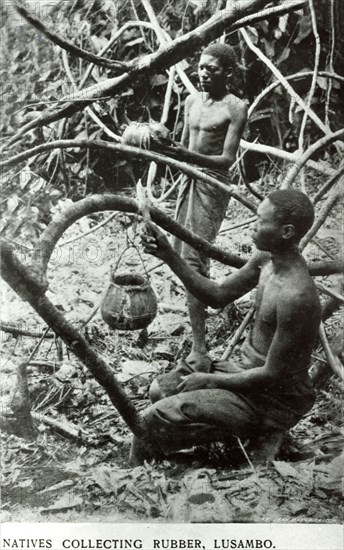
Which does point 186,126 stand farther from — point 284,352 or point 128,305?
point 284,352

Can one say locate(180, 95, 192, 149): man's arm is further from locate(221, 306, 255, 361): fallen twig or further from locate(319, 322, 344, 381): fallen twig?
locate(319, 322, 344, 381): fallen twig

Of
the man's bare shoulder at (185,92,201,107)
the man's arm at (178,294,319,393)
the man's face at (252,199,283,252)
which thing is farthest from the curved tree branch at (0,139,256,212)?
the man's arm at (178,294,319,393)

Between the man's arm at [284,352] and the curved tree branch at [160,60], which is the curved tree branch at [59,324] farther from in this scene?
the curved tree branch at [160,60]

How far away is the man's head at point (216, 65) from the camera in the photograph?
2.69m

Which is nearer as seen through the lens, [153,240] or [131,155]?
[153,240]

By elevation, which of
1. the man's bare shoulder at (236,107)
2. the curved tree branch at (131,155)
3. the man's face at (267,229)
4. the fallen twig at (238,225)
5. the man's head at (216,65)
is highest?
the man's head at (216,65)

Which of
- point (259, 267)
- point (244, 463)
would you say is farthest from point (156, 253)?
point (244, 463)

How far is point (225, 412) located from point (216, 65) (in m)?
1.48

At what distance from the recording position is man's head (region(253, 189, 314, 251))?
7.43 ft

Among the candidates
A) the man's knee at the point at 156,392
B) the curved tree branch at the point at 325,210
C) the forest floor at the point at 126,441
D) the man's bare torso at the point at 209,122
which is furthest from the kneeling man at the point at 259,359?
the man's bare torso at the point at 209,122

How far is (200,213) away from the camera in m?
2.88

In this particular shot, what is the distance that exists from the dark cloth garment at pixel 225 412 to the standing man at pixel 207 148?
40 centimetres

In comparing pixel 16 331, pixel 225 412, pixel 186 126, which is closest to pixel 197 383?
pixel 225 412

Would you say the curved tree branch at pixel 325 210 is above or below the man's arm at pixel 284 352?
above
